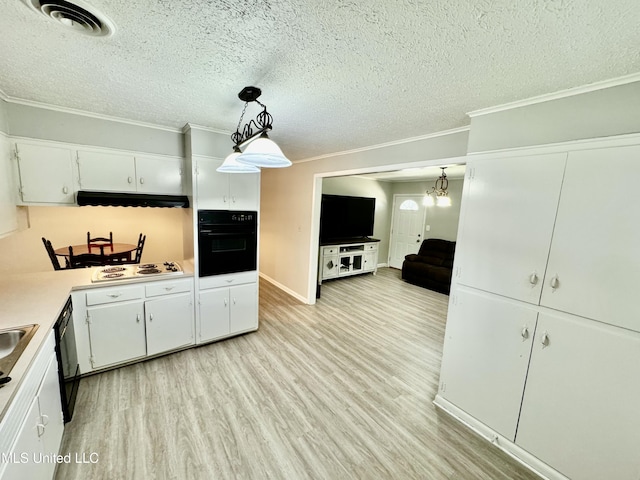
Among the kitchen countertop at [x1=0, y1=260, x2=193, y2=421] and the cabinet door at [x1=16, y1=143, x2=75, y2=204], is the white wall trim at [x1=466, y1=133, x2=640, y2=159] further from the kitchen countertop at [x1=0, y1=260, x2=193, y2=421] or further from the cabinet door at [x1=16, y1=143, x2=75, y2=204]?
the cabinet door at [x1=16, y1=143, x2=75, y2=204]

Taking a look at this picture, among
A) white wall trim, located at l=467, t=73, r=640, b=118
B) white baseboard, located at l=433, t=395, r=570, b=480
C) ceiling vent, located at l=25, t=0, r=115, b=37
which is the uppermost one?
white wall trim, located at l=467, t=73, r=640, b=118

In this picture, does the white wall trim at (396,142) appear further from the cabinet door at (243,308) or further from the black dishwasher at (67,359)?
the black dishwasher at (67,359)

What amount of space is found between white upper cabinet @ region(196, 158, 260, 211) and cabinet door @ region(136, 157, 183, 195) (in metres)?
0.37

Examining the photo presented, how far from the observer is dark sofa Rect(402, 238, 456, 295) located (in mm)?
5188

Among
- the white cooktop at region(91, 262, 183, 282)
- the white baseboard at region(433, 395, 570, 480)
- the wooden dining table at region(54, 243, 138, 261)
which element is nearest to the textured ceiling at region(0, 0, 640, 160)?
the white cooktop at region(91, 262, 183, 282)

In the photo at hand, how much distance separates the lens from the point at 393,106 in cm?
192

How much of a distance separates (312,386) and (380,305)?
2.40m

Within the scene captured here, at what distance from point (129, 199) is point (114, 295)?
37.6 inches

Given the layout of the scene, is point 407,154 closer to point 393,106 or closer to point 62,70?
point 393,106

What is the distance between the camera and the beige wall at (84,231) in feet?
12.1

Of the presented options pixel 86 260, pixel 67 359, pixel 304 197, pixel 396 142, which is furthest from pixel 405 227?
pixel 67 359

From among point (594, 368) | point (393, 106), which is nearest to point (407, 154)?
point (393, 106)

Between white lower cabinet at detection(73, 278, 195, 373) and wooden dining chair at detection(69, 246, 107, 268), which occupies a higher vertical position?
wooden dining chair at detection(69, 246, 107, 268)

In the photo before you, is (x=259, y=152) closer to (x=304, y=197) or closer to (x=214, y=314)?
(x=214, y=314)
